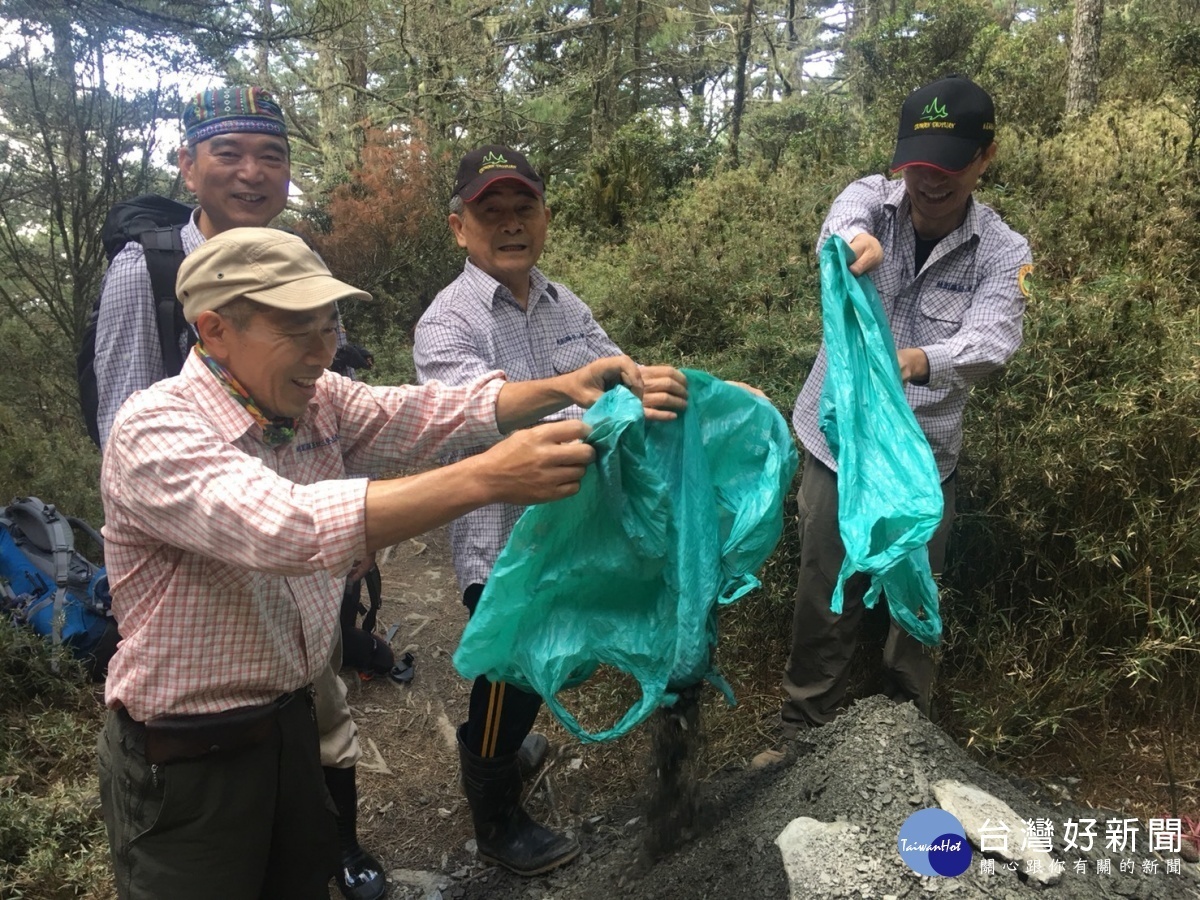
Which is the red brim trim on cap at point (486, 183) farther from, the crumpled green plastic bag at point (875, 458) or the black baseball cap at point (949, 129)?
the black baseball cap at point (949, 129)

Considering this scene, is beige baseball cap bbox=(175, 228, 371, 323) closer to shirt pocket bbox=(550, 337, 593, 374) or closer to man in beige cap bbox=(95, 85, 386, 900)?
man in beige cap bbox=(95, 85, 386, 900)

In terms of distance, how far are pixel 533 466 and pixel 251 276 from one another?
1.93ft

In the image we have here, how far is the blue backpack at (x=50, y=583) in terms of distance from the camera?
348 centimetres

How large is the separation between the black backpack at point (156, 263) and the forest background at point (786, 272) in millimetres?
1509

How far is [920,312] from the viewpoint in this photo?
242cm

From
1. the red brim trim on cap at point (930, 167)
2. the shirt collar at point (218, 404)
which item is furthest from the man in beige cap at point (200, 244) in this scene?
the red brim trim on cap at point (930, 167)

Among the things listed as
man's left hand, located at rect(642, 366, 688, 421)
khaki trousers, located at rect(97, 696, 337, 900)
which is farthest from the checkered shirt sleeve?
khaki trousers, located at rect(97, 696, 337, 900)

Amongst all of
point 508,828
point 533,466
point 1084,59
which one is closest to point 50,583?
point 508,828

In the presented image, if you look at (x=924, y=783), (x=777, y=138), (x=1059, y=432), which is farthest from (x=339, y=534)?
(x=777, y=138)

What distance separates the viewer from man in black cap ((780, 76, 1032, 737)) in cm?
217

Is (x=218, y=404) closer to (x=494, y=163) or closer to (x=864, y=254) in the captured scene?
(x=494, y=163)

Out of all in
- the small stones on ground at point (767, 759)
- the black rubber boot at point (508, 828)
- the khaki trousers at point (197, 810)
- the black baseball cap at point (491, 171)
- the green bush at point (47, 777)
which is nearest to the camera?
the khaki trousers at point (197, 810)

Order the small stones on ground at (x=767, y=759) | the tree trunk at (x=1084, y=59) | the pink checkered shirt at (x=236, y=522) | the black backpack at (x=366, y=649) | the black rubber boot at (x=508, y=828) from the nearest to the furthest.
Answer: the pink checkered shirt at (x=236, y=522), the black rubber boot at (x=508, y=828), the small stones on ground at (x=767, y=759), the black backpack at (x=366, y=649), the tree trunk at (x=1084, y=59)

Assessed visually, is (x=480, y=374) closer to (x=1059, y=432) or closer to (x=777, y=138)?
(x=1059, y=432)
